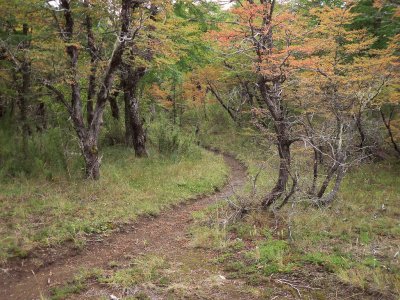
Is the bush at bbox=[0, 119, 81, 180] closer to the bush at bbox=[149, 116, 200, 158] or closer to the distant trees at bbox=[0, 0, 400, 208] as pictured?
the distant trees at bbox=[0, 0, 400, 208]

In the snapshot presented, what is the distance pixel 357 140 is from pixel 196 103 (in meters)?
15.3

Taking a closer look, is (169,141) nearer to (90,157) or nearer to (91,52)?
(90,157)

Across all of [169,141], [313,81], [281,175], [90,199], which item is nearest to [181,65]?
[169,141]

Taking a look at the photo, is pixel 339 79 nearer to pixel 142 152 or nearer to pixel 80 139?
pixel 142 152

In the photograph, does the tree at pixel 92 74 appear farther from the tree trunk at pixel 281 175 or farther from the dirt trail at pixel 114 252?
the tree trunk at pixel 281 175

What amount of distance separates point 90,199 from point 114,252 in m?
2.31

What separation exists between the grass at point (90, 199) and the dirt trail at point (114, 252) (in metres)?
0.31

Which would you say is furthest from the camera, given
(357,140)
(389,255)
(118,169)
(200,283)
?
(357,140)

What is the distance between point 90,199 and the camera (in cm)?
897

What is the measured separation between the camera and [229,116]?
A: 29.2 m

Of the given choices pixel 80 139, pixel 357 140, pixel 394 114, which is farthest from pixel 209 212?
pixel 394 114

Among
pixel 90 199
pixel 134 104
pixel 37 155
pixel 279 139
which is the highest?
pixel 134 104

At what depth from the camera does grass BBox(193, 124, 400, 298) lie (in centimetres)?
582

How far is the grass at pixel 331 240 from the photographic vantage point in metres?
5.82
